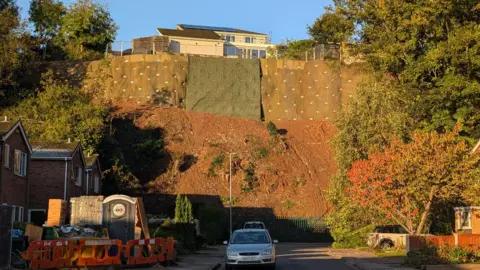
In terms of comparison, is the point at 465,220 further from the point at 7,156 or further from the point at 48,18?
the point at 48,18

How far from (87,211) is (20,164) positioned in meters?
5.94

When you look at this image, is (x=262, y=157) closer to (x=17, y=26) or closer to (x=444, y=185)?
(x=17, y=26)

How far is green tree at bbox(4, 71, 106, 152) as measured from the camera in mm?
53031

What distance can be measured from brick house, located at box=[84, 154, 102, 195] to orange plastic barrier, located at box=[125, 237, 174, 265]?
21474mm

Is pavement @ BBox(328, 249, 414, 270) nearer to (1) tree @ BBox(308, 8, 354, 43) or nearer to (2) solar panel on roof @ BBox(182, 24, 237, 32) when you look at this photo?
(1) tree @ BBox(308, 8, 354, 43)

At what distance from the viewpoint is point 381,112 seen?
40969 millimetres

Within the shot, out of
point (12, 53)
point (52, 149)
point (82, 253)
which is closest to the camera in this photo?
point (82, 253)

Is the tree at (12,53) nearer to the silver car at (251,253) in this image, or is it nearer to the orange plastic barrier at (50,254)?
the orange plastic barrier at (50,254)

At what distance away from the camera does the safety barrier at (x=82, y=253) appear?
2103 cm

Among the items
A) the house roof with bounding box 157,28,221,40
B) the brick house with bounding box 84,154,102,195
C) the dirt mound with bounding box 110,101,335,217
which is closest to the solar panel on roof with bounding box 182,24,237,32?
the house roof with bounding box 157,28,221,40

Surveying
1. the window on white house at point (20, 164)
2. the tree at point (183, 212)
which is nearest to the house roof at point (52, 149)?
the window on white house at point (20, 164)

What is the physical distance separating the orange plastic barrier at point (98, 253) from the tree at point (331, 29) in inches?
1425

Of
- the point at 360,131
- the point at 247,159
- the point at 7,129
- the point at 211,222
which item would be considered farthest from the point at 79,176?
the point at 247,159

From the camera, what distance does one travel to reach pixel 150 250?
2395 centimetres
